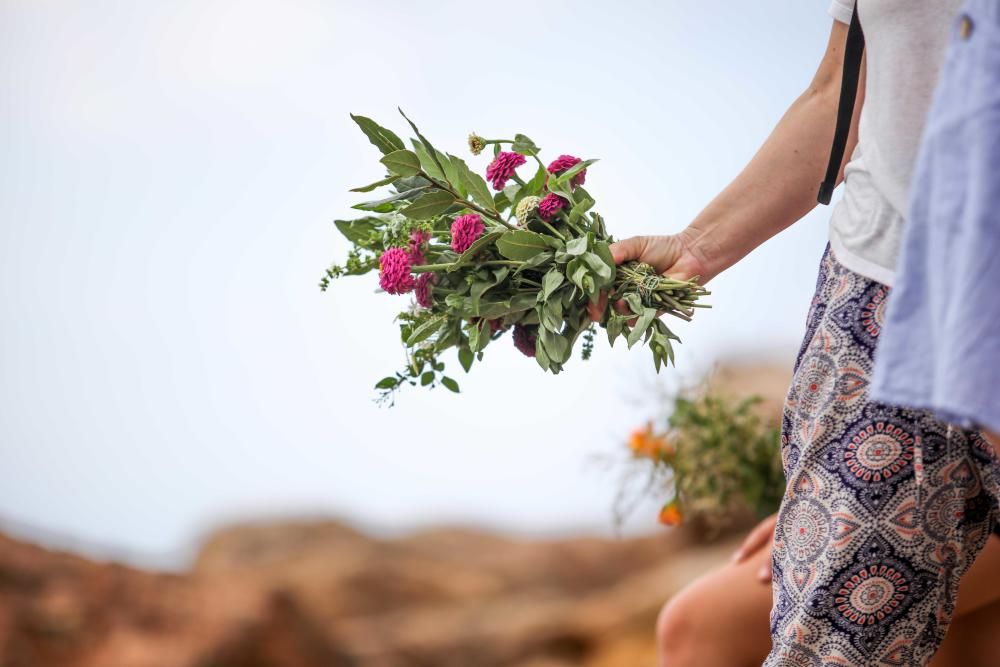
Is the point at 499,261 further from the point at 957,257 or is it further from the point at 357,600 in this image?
the point at 357,600

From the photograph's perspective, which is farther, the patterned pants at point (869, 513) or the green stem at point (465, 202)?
the green stem at point (465, 202)

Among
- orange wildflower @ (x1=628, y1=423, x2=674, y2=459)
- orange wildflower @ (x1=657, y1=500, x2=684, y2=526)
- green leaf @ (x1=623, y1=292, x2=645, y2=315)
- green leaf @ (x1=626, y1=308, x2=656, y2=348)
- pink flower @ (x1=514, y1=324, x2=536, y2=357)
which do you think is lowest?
orange wildflower @ (x1=657, y1=500, x2=684, y2=526)

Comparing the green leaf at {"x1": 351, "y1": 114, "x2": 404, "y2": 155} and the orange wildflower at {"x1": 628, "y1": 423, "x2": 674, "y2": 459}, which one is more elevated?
the green leaf at {"x1": 351, "y1": 114, "x2": 404, "y2": 155}

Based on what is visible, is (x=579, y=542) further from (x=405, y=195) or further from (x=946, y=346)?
(x=946, y=346)

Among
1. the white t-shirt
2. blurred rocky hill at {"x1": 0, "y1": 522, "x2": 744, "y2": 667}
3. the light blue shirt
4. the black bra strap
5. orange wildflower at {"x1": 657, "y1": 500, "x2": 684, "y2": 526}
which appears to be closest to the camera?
the light blue shirt

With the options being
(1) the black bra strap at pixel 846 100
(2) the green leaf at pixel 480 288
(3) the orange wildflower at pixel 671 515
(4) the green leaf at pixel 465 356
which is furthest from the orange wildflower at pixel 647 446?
(1) the black bra strap at pixel 846 100

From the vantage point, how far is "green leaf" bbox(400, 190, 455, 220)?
3.80ft

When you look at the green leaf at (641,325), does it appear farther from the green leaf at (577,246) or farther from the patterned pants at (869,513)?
the patterned pants at (869,513)

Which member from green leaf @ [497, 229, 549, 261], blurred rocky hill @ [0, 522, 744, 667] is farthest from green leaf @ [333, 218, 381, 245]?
blurred rocky hill @ [0, 522, 744, 667]

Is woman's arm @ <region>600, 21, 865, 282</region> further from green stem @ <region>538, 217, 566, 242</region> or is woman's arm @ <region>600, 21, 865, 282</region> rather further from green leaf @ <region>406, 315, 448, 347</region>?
green leaf @ <region>406, 315, 448, 347</region>

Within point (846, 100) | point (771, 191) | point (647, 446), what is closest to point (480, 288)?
point (771, 191)

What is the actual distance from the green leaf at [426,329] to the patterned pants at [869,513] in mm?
474

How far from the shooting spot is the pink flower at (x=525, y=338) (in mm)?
1228

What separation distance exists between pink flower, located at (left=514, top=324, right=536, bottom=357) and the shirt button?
0.68 meters
